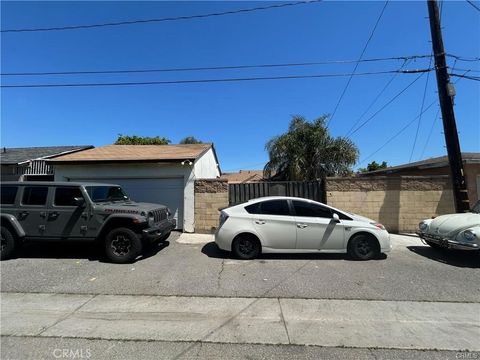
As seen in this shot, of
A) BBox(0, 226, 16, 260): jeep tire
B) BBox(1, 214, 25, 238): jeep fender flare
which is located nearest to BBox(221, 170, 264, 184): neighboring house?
BBox(1, 214, 25, 238): jeep fender flare

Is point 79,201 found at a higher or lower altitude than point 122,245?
higher

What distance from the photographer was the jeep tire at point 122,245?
7426 mm

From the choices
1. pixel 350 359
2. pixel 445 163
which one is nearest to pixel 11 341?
pixel 350 359

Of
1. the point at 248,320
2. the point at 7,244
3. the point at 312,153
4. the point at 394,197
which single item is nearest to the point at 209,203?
the point at 7,244

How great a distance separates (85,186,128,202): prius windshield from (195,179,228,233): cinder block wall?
2.87 meters

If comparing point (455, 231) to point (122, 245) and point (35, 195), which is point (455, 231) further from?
point (35, 195)

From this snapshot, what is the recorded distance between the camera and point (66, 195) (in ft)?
25.9

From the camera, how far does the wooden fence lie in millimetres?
11654

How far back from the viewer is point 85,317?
467 centimetres

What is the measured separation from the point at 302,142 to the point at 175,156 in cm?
1000

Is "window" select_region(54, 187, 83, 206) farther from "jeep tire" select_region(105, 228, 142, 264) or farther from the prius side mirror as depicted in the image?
"jeep tire" select_region(105, 228, 142, 264)

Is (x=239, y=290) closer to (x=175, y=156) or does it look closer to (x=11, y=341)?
(x=11, y=341)

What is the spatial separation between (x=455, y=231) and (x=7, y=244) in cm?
1042

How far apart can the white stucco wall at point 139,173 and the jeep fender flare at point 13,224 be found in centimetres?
436
